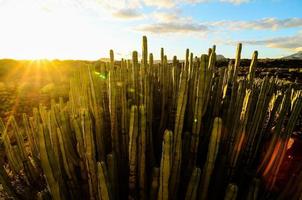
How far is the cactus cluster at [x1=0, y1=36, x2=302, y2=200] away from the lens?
7.16ft

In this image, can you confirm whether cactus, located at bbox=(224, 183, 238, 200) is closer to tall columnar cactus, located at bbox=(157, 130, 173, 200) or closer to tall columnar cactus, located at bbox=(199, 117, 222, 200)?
tall columnar cactus, located at bbox=(199, 117, 222, 200)

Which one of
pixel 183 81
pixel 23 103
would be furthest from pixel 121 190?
pixel 23 103

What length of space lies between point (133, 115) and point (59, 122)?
1.09 meters

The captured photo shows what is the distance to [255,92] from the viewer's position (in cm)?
279

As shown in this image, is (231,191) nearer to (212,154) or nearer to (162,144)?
(212,154)

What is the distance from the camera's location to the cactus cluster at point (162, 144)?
2.18 metres

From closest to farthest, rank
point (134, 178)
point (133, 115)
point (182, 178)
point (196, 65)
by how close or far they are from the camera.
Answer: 1. point (133, 115)
2. point (134, 178)
3. point (182, 178)
4. point (196, 65)

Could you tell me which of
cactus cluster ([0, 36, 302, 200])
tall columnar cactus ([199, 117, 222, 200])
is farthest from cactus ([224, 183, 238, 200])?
tall columnar cactus ([199, 117, 222, 200])

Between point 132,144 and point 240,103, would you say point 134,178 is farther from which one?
point 240,103

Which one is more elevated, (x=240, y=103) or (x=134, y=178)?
(x=240, y=103)

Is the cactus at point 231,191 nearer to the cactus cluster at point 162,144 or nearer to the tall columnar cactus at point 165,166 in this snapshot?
the cactus cluster at point 162,144

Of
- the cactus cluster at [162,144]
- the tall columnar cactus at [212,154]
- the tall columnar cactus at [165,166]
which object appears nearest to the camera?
the tall columnar cactus at [165,166]

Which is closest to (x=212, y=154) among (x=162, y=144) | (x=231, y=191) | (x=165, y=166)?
(x=231, y=191)

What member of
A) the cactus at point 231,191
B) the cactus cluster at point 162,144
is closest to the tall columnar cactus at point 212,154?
the cactus cluster at point 162,144
